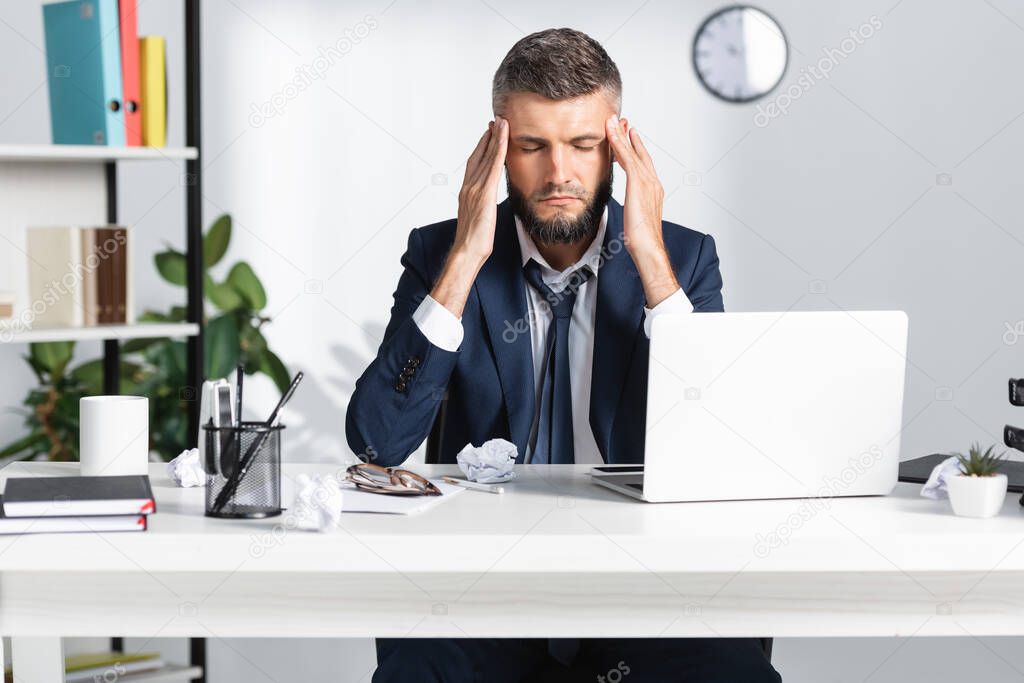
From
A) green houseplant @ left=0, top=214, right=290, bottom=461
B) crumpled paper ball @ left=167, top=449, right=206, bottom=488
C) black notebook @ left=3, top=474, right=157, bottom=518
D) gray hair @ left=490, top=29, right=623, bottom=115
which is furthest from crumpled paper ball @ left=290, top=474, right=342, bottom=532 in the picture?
green houseplant @ left=0, top=214, right=290, bottom=461

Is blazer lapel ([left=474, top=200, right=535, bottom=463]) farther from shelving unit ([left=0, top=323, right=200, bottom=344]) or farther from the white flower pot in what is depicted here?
shelving unit ([left=0, top=323, right=200, bottom=344])

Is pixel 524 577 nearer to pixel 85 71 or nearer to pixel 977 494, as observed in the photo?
pixel 977 494

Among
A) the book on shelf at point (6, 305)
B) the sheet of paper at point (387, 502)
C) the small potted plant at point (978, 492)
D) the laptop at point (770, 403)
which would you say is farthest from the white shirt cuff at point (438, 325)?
→ the book on shelf at point (6, 305)

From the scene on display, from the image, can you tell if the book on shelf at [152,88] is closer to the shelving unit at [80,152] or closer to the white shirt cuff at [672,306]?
the shelving unit at [80,152]

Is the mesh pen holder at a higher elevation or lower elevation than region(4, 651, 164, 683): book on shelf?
higher

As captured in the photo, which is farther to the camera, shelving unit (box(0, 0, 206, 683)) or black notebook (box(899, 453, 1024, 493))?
shelving unit (box(0, 0, 206, 683))

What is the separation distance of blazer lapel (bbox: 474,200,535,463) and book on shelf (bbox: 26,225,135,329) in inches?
46.3

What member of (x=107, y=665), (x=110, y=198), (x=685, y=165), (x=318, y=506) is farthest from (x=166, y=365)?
(x=318, y=506)

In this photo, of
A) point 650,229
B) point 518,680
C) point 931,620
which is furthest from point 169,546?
point 650,229

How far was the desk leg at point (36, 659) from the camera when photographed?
156cm

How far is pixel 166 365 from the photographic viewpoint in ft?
11.3

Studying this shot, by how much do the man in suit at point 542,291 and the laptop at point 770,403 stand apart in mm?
483

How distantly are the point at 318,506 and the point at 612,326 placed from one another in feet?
2.64

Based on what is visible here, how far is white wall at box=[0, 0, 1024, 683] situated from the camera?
12.2ft
